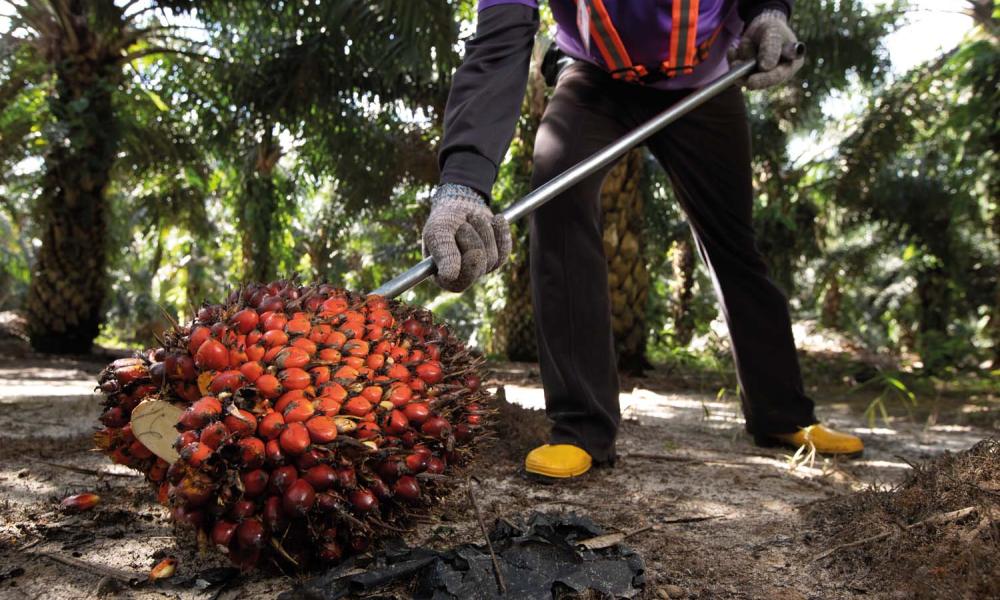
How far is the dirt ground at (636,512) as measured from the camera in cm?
133

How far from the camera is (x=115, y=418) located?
4.58 ft

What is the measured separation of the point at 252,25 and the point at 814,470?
5.73 m

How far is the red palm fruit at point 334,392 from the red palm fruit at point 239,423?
13 cm

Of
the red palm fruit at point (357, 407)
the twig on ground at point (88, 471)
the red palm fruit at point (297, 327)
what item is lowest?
the twig on ground at point (88, 471)

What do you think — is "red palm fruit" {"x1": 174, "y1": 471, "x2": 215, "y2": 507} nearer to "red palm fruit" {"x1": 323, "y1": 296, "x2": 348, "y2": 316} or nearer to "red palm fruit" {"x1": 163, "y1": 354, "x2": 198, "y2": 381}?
"red palm fruit" {"x1": 163, "y1": 354, "x2": 198, "y2": 381}

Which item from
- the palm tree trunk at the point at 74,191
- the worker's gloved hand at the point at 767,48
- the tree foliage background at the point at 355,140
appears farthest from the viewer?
the palm tree trunk at the point at 74,191

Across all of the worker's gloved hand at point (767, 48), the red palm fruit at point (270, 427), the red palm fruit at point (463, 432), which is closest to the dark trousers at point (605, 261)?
the worker's gloved hand at point (767, 48)

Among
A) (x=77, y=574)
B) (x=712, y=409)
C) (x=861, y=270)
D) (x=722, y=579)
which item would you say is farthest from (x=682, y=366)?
(x=861, y=270)

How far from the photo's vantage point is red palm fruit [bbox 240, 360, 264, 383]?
3.99ft

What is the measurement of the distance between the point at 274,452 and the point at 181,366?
0.27 metres

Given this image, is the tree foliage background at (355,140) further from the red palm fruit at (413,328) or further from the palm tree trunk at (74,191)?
the red palm fruit at (413,328)

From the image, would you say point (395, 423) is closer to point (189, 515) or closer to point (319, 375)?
point (319, 375)

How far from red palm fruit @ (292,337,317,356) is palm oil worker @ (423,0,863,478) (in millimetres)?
482

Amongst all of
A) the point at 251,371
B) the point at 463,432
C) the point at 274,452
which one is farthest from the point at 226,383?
the point at 463,432
